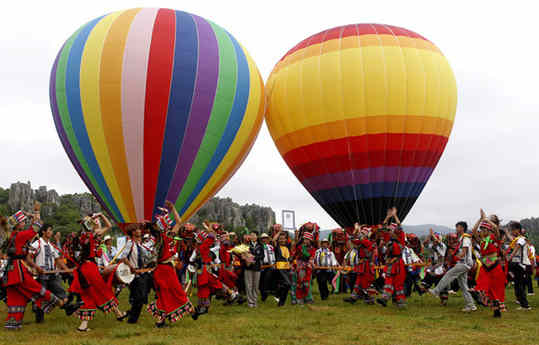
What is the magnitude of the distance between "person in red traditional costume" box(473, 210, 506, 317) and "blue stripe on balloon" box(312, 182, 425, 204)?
428 inches

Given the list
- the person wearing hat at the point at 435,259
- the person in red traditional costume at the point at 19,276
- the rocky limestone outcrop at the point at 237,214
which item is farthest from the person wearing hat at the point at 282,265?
the rocky limestone outcrop at the point at 237,214

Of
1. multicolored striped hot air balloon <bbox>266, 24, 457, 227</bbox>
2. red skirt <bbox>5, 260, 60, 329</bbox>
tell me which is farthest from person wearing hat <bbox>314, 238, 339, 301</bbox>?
red skirt <bbox>5, 260, 60, 329</bbox>

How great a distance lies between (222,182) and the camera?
18625 mm

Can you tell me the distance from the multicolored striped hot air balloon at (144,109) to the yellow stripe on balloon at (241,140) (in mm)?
83

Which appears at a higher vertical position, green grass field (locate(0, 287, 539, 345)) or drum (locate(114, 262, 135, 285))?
drum (locate(114, 262, 135, 285))

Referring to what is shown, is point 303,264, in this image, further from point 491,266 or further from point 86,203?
point 86,203

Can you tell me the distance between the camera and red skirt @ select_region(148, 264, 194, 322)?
863 cm

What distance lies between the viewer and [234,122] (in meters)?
17.9

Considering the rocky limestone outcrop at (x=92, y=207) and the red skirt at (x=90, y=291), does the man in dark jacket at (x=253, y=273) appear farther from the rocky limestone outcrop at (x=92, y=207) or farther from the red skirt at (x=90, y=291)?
the rocky limestone outcrop at (x=92, y=207)

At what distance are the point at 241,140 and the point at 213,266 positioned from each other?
23.7 ft

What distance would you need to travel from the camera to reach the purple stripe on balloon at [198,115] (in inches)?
658

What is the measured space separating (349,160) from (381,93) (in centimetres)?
307

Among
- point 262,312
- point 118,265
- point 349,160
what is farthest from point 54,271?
point 349,160

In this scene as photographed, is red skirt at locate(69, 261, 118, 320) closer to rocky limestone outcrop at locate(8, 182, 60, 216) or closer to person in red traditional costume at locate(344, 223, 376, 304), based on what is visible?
person in red traditional costume at locate(344, 223, 376, 304)
